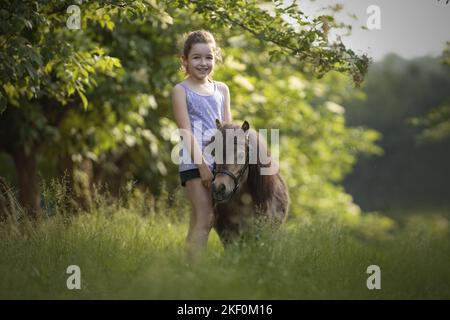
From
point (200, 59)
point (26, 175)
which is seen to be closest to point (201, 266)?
point (200, 59)

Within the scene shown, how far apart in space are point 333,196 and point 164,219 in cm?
820

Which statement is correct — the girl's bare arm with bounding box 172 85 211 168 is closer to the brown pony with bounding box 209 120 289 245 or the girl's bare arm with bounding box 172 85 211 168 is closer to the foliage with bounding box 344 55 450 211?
the brown pony with bounding box 209 120 289 245

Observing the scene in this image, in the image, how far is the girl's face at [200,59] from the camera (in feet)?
16.0

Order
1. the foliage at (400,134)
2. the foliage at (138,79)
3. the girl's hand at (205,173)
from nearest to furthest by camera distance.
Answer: the girl's hand at (205,173)
the foliage at (138,79)
the foliage at (400,134)

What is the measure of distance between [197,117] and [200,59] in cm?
49

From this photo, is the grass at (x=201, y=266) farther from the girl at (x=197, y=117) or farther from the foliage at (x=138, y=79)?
the foliage at (x=138, y=79)

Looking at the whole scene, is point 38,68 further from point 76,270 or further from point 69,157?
point 69,157

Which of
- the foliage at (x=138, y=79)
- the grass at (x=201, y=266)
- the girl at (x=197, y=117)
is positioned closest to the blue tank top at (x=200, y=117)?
the girl at (x=197, y=117)

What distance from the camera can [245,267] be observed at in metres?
4.46

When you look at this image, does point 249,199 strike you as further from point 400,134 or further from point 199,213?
point 400,134

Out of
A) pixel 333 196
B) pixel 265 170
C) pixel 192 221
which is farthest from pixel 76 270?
pixel 333 196

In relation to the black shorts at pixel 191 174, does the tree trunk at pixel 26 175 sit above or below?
above

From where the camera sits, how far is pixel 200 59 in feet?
16.1

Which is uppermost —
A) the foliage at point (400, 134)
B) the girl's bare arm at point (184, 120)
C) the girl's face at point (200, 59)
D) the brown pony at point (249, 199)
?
the foliage at point (400, 134)
